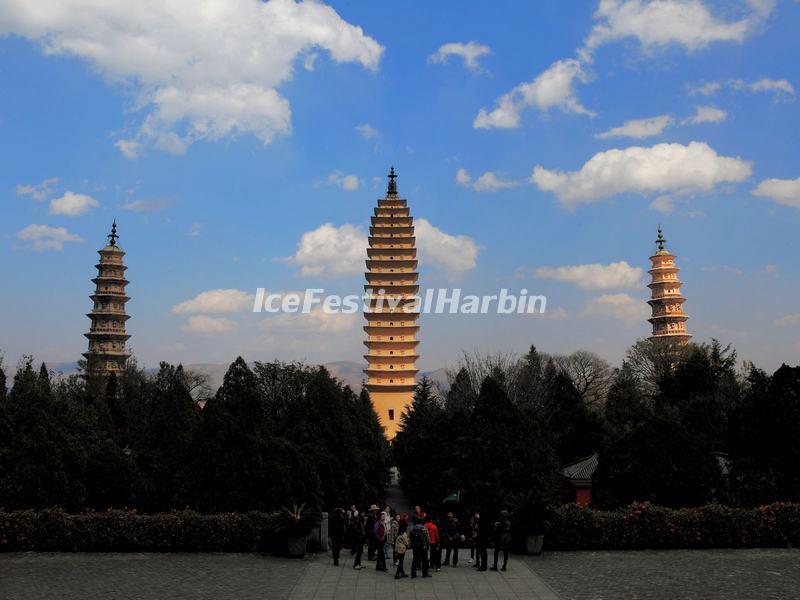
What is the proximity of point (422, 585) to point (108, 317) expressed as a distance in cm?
7560

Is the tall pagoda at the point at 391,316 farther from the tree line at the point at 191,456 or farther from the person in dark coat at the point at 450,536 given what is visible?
the person in dark coat at the point at 450,536

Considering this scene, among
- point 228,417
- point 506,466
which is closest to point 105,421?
point 228,417

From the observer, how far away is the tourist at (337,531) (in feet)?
54.0

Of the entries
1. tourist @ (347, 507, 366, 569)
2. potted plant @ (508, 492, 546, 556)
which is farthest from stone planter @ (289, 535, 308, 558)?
potted plant @ (508, 492, 546, 556)

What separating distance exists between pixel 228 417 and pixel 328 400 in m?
6.89

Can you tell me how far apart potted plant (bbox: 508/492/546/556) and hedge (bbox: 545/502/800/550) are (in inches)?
17.0

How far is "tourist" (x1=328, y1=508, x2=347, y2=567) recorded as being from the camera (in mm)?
16453

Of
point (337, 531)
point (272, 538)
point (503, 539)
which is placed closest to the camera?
point (503, 539)

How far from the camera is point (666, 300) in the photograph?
265 feet

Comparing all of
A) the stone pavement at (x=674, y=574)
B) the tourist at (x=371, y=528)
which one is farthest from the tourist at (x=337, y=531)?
the stone pavement at (x=674, y=574)

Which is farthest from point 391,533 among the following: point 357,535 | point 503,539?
point 503,539

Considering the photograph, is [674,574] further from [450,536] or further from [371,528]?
[371,528]

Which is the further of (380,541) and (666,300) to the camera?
(666,300)

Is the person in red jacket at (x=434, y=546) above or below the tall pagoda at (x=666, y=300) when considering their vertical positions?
below
